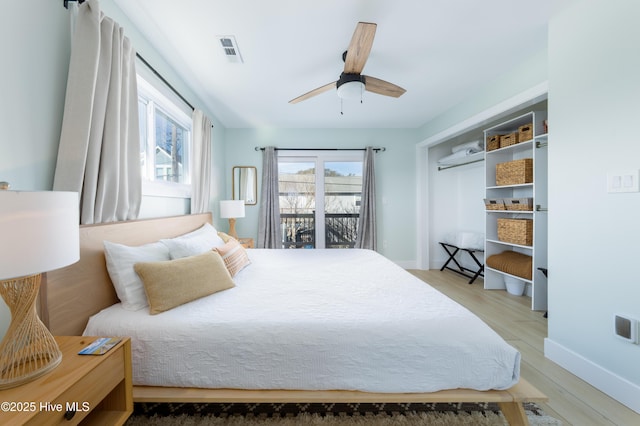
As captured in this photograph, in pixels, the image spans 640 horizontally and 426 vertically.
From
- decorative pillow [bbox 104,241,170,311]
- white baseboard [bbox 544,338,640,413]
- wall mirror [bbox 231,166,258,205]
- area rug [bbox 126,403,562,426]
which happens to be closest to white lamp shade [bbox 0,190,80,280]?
decorative pillow [bbox 104,241,170,311]

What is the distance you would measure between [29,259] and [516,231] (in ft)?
12.7

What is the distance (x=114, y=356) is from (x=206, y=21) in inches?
85.4

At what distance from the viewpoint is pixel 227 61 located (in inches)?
94.5

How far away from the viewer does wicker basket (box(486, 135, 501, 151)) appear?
10.9 feet

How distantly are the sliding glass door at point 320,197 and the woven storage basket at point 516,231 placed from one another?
2.14 m

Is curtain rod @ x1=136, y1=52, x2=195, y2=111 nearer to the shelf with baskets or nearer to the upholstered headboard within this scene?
the upholstered headboard

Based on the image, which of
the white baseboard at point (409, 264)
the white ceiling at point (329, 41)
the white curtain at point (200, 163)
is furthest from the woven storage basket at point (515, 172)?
the white curtain at point (200, 163)

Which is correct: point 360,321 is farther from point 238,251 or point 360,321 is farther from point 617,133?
point 617,133

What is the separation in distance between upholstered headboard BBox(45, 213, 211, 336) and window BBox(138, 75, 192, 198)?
0.69 metres

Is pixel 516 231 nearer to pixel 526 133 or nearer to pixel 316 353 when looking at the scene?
pixel 526 133

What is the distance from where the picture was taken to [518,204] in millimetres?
3002

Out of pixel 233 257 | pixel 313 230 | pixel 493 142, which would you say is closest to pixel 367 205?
pixel 313 230

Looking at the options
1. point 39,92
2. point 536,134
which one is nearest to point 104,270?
point 39,92

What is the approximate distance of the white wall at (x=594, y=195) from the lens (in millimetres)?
1475
